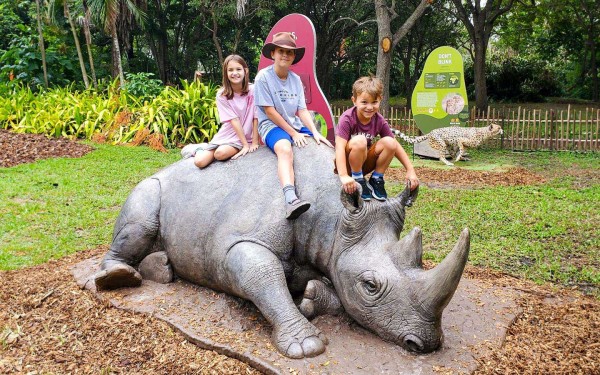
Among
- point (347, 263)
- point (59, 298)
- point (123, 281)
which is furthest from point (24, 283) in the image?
point (347, 263)

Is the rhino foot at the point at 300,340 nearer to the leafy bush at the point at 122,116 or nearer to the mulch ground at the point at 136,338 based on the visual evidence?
the mulch ground at the point at 136,338

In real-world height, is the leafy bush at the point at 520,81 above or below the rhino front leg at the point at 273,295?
above

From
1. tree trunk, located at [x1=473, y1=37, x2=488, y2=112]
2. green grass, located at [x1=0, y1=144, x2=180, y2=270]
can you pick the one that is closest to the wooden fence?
tree trunk, located at [x1=473, y1=37, x2=488, y2=112]

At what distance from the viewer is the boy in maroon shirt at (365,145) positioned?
12.1 ft

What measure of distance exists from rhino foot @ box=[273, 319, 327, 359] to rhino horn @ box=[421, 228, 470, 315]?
74 centimetres

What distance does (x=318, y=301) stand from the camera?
3699mm

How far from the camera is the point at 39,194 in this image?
895 cm

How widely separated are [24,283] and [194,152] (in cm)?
194

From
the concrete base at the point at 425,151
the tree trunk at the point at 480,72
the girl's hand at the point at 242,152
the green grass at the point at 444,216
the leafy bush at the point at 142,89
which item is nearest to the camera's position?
the girl's hand at the point at 242,152

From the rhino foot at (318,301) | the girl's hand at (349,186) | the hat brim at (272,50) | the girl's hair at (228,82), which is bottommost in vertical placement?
the rhino foot at (318,301)

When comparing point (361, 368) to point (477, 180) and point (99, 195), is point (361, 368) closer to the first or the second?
point (99, 195)

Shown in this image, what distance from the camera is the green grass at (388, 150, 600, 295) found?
576 centimetres

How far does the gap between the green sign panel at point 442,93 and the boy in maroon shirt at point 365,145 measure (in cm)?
1091

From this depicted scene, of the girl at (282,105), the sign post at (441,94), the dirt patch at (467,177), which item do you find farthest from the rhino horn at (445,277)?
the sign post at (441,94)
